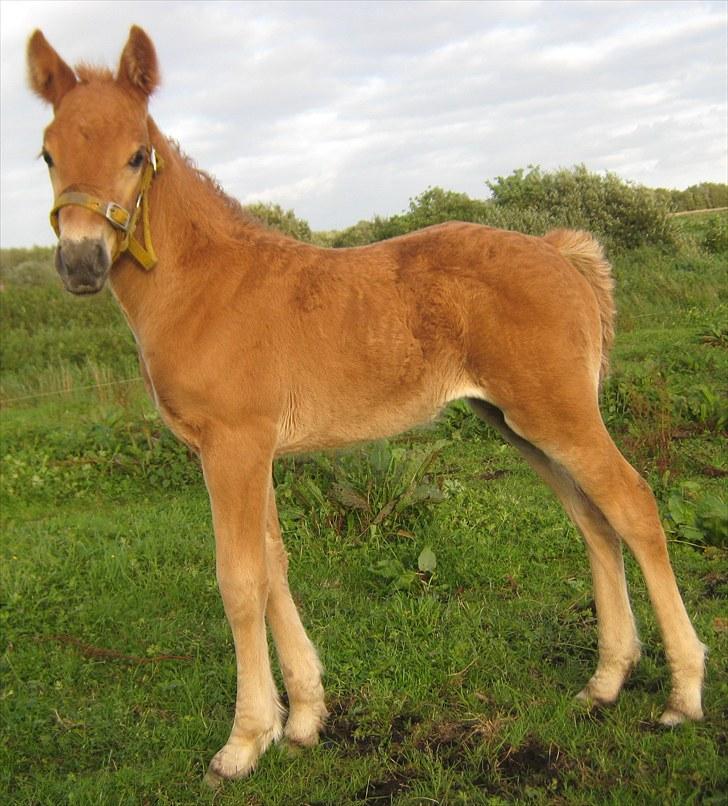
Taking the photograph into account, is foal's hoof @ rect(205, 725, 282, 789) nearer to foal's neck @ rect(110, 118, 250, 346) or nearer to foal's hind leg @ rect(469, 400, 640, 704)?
foal's hind leg @ rect(469, 400, 640, 704)

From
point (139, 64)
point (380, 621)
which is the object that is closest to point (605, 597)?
point (380, 621)

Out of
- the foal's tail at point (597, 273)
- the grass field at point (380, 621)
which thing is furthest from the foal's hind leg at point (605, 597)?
the foal's tail at point (597, 273)

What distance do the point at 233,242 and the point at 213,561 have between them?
292cm

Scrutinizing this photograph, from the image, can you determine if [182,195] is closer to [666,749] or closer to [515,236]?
[515,236]

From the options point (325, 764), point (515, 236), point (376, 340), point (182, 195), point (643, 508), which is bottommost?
point (325, 764)

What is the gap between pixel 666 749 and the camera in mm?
3279

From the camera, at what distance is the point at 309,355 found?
3.66 m

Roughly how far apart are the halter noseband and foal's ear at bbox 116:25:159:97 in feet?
0.89

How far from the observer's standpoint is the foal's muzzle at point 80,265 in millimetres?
3096

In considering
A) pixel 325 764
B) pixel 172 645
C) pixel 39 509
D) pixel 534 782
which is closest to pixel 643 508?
pixel 534 782

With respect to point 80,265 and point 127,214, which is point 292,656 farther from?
point 127,214

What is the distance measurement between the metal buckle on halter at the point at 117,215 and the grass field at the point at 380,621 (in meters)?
2.39

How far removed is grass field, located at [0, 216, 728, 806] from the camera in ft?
11.1

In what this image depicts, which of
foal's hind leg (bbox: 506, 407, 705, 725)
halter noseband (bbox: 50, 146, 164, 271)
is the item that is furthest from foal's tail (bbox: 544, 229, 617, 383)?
halter noseband (bbox: 50, 146, 164, 271)
